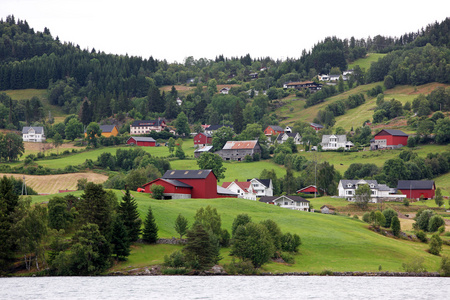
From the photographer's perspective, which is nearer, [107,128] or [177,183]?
[177,183]

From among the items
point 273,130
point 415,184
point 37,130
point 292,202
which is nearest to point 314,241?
point 292,202

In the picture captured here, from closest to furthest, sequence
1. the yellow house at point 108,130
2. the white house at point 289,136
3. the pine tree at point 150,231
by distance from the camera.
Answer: the pine tree at point 150,231 → the white house at point 289,136 → the yellow house at point 108,130

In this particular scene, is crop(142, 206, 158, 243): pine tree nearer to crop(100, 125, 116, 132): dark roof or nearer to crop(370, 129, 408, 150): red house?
crop(370, 129, 408, 150): red house

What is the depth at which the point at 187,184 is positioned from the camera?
314 feet

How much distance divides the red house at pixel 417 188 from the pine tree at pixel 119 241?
77530mm

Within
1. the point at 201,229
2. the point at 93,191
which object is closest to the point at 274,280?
the point at 201,229

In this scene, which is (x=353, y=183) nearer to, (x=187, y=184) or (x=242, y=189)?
(x=242, y=189)

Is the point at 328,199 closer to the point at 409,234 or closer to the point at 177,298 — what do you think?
the point at 409,234

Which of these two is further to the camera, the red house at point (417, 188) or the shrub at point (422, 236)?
the red house at point (417, 188)

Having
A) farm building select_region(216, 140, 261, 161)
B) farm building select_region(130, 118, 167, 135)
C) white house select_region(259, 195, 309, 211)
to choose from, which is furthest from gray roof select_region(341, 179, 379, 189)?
farm building select_region(130, 118, 167, 135)

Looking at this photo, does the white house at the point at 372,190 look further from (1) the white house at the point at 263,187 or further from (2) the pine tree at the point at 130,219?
(2) the pine tree at the point at 130,219

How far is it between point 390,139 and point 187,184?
256ft

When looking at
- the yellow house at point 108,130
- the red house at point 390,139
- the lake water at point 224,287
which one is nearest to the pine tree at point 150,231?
the lake water at point 224,287

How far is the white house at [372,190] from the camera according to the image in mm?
120113
